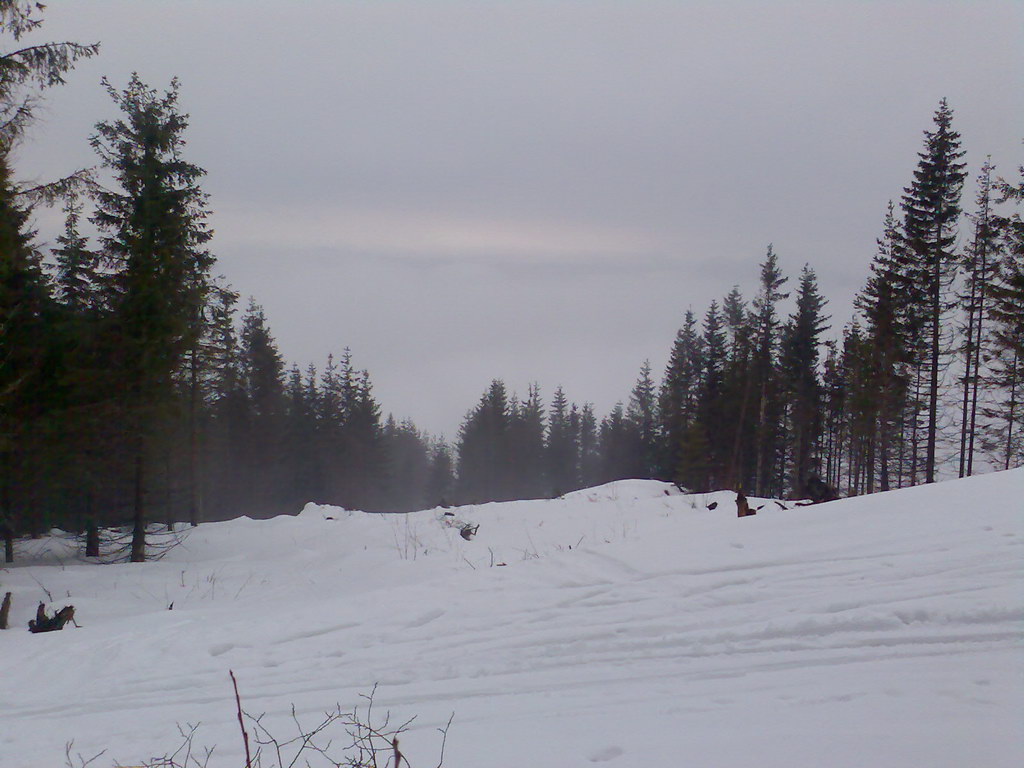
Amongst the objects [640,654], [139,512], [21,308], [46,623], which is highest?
[21,308]

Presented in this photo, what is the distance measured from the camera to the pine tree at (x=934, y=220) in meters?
21.8

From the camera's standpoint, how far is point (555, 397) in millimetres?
71062

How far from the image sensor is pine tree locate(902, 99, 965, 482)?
71.7 feet

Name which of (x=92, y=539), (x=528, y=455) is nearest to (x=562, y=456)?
(x=528, y=455)

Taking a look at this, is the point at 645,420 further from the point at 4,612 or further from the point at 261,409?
the point at 4,612

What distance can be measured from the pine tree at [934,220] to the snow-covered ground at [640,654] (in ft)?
57.6

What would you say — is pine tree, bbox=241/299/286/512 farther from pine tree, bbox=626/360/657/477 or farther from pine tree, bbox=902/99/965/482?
pine tree, bbox=902/99/965/482

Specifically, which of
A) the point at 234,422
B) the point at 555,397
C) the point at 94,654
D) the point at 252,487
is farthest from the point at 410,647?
the point at 555,397

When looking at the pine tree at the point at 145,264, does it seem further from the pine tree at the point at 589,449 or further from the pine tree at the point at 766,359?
the pine tree at the point at 589,449

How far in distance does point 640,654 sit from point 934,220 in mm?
23570

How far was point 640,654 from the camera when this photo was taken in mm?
Result: 4957

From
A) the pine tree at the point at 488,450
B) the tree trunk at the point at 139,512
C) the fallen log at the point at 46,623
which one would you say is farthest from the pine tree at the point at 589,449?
the fallen log at the point at 46,623

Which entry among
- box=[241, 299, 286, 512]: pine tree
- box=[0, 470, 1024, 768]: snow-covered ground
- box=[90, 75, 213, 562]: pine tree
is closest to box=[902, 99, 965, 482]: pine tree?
box=[0, 470, 1024, 768]: snow-covered ground

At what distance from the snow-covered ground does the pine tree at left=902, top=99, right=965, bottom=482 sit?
1756cm
